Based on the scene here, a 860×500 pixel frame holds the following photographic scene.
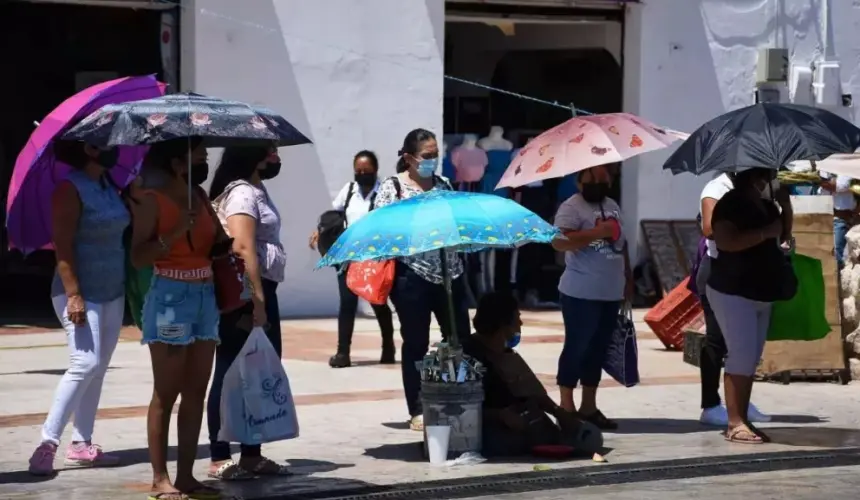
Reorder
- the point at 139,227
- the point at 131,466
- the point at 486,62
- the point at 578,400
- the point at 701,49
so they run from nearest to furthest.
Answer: the point at 139,227
the point at 131,466
the point at 578,400
the point at 701,49
the point at 486,62

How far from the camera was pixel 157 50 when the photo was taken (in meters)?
16.9

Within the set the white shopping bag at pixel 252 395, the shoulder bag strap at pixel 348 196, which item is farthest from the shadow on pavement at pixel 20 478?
the shoulder bag strap at pixel 348 196

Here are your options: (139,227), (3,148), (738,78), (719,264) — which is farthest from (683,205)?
(139,227)

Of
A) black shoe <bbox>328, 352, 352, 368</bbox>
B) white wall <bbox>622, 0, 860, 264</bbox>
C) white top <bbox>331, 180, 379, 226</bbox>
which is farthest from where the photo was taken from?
white wall <bbox>622, 0, 860, 264</bbox>

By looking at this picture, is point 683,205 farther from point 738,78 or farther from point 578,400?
point 578,400

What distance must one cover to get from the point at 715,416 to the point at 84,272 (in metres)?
4.02

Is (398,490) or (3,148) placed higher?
(3,148)

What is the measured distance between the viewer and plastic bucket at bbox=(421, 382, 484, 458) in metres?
8.07

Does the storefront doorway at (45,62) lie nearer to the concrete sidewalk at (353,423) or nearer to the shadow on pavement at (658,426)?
the concrete sidewalk at (353,423)

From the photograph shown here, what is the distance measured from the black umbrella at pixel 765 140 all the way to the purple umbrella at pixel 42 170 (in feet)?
9.72

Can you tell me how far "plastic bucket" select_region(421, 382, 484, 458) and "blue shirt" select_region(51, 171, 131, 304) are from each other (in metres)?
1.67

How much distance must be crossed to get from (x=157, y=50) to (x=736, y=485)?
10621mm

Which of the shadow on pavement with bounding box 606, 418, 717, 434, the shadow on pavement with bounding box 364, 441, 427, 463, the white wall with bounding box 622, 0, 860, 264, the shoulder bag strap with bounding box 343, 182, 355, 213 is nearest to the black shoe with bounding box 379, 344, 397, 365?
the shoulder bag strap with bounding box 343, 182, 355, 213

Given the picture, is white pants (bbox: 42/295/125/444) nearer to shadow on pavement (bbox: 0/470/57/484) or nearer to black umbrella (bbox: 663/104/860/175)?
shadow on pavement (bbox: 0/470/57/484)
